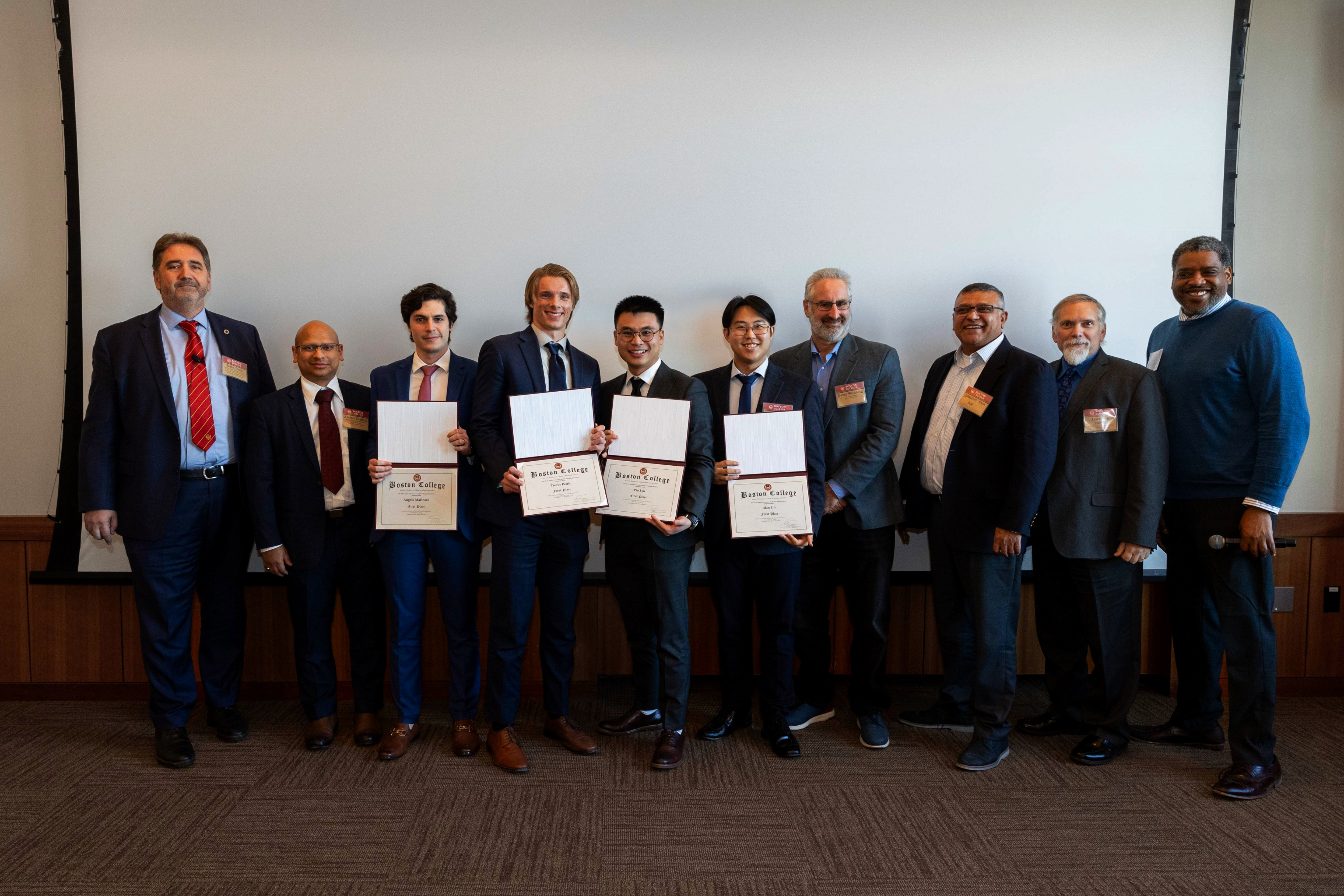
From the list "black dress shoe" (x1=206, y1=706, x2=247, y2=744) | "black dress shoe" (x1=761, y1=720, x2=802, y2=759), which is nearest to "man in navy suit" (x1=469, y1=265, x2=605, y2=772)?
"black dress shoe" (x1=761, y1=720, x2=802, y2=759)

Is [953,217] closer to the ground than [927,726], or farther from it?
farther from it

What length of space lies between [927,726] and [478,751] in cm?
185

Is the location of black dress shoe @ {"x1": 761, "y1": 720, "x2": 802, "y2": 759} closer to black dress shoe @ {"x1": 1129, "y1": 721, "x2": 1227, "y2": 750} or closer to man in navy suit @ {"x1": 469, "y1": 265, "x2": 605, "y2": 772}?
man in navy suit @ {"x1": 469, "y1": 265, "x2": 605, "y2": 772}

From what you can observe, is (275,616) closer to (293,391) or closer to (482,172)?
(293,391)

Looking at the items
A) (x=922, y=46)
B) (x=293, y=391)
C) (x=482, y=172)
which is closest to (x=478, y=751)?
(x=293, y=391)

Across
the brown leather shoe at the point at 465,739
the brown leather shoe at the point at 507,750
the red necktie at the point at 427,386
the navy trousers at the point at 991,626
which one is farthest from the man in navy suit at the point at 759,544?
the red necktie at the point at 427,386

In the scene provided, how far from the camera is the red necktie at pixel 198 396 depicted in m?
2.78

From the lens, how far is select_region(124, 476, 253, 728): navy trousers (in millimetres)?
2746

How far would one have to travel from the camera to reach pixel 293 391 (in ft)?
9.17

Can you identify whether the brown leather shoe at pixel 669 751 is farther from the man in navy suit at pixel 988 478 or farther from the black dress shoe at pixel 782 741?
the man in navy suit at pixel 988 478

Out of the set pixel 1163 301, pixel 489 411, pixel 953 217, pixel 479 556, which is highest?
pixel 953 217

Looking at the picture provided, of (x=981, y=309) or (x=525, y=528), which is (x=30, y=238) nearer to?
(x=525, y=528)

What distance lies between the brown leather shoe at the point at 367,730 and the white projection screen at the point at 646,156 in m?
1.51

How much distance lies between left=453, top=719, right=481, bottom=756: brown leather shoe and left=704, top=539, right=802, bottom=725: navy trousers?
1.00 metres
